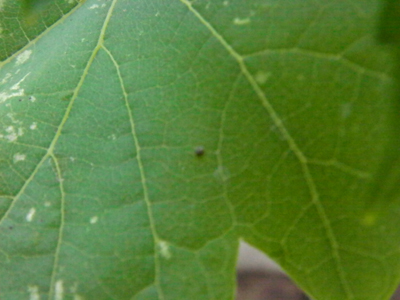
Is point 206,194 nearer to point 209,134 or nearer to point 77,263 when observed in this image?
point 209,134

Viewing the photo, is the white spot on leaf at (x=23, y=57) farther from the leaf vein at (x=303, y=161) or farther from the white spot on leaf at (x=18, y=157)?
the leaf vein at (x=303, y=161)

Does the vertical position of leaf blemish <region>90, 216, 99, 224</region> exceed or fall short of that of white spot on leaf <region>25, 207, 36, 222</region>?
it falls short

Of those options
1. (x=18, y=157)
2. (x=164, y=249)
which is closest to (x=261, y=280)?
(x=164, y=249)

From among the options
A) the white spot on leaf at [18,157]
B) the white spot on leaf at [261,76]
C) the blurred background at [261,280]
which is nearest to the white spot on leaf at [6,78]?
the white spot on leaf at [18,157]

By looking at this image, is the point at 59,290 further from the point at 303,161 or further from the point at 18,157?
the point at 303,161

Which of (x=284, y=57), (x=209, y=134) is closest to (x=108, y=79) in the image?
(x=209, y=134)

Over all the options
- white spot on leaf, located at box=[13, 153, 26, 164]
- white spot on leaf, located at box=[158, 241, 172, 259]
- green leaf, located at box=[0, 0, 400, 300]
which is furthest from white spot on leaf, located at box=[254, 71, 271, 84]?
white spot on leaf, located at box=[13, 153, 26, 164]

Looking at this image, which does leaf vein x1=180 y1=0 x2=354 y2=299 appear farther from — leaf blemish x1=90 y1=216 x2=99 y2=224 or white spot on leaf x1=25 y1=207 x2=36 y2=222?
white spot on leaf x1=25 y1=207 x2=36 y2=222
